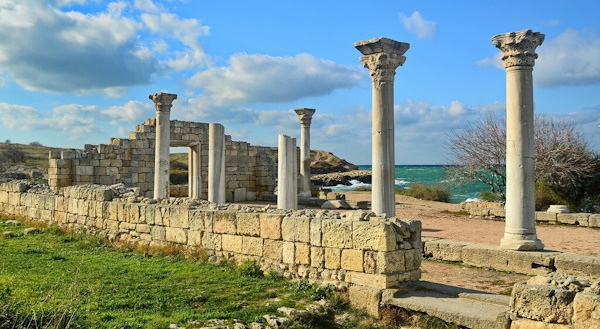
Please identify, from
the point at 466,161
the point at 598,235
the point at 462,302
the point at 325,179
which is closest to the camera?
the point at 462,302

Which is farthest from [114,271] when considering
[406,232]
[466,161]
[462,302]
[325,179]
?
[325,179]

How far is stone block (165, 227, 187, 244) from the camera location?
10016mm

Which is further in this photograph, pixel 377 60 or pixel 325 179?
pixel 325 179

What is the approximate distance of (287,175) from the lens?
1525 cm

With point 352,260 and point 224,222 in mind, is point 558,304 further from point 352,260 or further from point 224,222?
point 224,222

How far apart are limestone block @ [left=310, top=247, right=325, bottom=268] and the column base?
4694 millimetres

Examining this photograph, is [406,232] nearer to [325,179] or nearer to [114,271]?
[114,271]

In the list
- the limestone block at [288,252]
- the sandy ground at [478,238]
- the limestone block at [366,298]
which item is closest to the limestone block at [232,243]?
the limestone block at [288,252]

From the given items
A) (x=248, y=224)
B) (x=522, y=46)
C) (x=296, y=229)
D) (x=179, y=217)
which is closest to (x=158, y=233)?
(x=179, y=217)

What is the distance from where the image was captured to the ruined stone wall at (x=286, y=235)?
23.3 ft

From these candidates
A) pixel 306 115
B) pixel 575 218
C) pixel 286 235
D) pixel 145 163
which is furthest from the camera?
pixel 306 115

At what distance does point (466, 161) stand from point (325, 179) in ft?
94.5

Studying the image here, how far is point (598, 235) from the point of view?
14.7 metres

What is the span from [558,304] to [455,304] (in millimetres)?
1483
